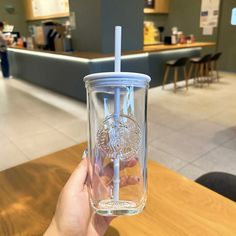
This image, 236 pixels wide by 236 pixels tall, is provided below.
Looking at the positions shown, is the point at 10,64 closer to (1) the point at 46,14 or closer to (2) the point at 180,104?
(1) the point at 46,14

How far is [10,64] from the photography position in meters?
7.10

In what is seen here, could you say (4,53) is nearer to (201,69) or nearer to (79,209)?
(201,69)

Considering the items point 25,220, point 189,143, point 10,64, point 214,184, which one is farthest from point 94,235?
point 10,64

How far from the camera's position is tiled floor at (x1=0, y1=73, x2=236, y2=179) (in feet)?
8.61

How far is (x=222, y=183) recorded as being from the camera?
1182mm

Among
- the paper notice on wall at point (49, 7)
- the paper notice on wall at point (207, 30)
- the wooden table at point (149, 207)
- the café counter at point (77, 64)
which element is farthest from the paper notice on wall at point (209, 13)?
the wooden table at point (149, 207)

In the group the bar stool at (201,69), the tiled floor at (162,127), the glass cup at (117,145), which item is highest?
the glass cup at (117,145)

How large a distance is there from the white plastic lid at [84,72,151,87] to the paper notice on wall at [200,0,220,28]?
303 inches

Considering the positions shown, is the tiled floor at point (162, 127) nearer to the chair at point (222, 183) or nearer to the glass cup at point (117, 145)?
the chair at point (222, 183)

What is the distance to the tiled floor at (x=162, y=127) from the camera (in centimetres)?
263

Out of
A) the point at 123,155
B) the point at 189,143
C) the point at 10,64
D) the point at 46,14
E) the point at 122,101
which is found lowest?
the point at 189,143

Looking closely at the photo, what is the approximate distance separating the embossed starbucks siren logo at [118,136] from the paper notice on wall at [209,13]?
7661 millimetres

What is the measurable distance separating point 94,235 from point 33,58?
5761 mm

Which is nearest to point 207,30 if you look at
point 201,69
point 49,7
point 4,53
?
point 201,69
